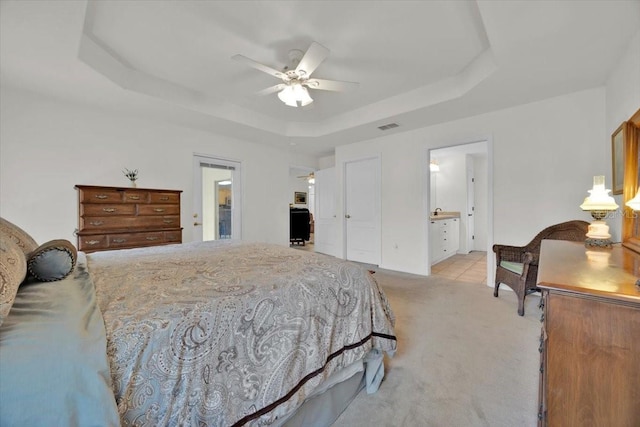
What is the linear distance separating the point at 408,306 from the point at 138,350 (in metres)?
2.64

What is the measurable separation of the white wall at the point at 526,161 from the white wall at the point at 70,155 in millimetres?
3195

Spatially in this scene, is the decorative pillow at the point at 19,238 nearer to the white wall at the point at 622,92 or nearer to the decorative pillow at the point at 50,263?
the decorative pillow at the point at 50,263

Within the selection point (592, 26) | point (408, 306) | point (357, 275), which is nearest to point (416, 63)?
point (592, 26)

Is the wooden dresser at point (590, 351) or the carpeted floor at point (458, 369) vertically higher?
the wooden dresser at point (590, 351)

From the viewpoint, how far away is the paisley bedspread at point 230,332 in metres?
0.76

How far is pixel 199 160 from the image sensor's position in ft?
13.5

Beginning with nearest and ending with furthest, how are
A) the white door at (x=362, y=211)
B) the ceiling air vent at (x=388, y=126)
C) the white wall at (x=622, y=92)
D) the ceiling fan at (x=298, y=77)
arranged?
the white wall at (x=622, y=92), the ceiling fan at (x=298, y=77), the ceiling air vent at (x=388, y=126), the white door at (x=362, y=211)

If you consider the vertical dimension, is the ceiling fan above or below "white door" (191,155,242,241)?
above

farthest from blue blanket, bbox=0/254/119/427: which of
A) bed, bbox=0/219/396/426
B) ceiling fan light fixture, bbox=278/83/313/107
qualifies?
ceiling fan light fixture, bbox=278/83/313/107

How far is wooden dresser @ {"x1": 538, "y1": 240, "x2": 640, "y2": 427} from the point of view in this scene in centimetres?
82

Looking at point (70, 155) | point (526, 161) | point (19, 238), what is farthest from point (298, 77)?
point (526, 161)

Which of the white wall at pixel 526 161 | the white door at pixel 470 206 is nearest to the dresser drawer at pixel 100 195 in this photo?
the white wall at pixel 526 161

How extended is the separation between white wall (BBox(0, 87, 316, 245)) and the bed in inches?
83.9

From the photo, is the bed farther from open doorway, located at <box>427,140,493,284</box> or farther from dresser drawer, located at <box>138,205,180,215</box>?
open doorway, located at <box>427,140,493,284</box>
